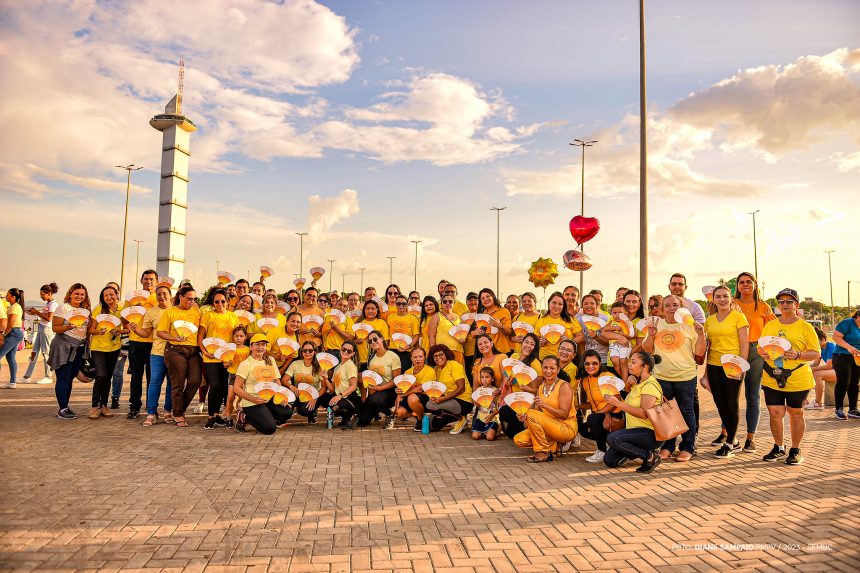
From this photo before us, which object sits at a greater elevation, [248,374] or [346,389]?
[248,374]

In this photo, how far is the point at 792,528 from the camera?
4.67 m

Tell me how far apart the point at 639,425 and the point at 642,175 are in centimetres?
632

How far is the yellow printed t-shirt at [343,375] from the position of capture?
9.12 meters

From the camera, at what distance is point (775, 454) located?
23.3 ft

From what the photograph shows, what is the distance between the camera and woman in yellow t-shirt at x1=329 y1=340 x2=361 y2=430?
8969mm

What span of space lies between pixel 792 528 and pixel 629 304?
3947 millimetres

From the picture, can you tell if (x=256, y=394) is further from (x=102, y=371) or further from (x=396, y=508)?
(x=396, y=508)

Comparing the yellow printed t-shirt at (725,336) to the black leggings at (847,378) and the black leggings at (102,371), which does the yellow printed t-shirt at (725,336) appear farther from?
the black leggings at (102,371)

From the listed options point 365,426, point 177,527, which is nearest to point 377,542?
point 177,527

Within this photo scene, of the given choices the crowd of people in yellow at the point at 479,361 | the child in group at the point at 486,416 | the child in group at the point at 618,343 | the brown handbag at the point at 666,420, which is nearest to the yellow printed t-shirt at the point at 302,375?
the crowd of people in yellow at the point at 479,361

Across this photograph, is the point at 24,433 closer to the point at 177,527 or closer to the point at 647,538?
the point at 177,527

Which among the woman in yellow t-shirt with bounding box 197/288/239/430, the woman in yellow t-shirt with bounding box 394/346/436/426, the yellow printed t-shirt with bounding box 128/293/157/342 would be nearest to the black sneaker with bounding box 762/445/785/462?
the woman in yellow t-shirt with bounding box 394/346/436/426

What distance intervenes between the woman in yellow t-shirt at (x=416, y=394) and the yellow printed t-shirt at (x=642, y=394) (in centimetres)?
323

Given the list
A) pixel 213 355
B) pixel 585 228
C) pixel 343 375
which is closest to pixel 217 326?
pixel 213 355
